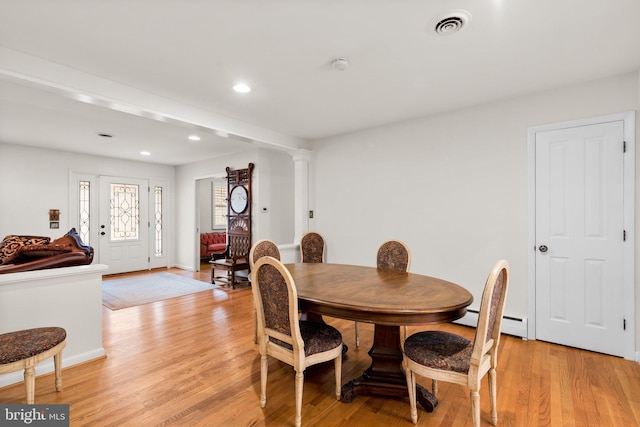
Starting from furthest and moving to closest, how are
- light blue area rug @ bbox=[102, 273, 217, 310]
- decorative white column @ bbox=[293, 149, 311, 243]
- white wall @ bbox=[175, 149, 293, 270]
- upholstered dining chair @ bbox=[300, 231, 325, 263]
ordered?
white wall @ bbox=[175, 149, 293, 270], decorative white column @ bbox=[293, 149, 311, 243], light blue area rug @ bbox=[102, 273, 217, 310], upholstered dining chair @ bbox=[300, 231, 325, 263]

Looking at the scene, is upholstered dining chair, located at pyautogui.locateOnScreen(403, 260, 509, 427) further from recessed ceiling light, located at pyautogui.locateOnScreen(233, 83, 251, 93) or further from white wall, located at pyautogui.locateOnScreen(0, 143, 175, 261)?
white wall, located at pyautogui.locateOnScreen(0, 143, 175, 261)

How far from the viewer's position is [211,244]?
8297mm

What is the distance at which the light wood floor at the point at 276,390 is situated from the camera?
1907 mm

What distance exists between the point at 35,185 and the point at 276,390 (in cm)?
591

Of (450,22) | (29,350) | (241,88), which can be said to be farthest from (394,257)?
(29,350)

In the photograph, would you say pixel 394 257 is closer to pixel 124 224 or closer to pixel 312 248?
pixel 312 248

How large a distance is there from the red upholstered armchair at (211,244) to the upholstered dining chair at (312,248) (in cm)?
405

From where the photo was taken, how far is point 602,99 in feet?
9.13

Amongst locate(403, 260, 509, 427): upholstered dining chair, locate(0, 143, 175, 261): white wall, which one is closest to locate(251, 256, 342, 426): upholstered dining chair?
locate(403, 260, 509, 427): upholstered dining chair

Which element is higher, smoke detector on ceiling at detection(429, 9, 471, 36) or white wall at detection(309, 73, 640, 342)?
smoke detector on ceiling at detection(429, 9, 471, 36)

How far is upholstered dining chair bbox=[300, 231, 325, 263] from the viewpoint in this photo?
4344 millimetres

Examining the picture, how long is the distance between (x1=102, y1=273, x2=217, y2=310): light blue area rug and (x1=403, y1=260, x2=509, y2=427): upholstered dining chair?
402 centimetres

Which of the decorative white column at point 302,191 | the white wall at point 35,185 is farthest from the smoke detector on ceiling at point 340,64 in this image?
the white wall at point 35,185

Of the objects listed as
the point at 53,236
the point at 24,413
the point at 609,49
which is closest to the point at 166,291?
the point at 53,236
